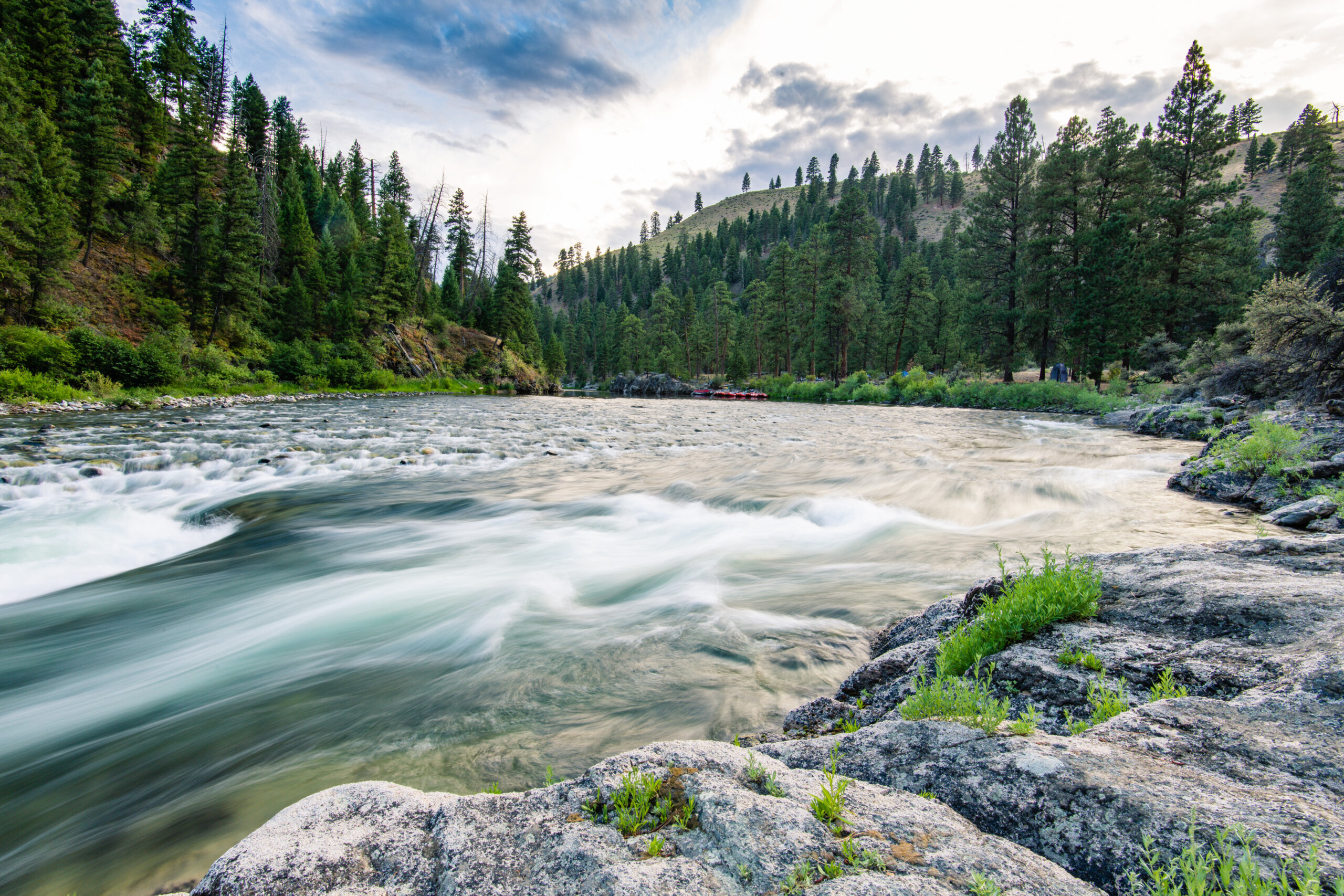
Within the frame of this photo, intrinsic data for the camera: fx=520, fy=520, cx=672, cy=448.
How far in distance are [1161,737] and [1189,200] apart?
130 ft

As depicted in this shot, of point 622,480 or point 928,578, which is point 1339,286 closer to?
point 928,578

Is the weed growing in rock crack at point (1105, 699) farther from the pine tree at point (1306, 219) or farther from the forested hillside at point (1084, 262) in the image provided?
the pine tree at point (1306, 219)

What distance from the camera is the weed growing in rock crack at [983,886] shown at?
3.91ft

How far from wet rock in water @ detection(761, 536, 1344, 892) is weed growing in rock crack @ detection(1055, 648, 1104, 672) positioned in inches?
1.4

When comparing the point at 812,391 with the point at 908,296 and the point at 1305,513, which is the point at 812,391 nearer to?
the point at 908,296

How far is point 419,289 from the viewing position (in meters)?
58.3

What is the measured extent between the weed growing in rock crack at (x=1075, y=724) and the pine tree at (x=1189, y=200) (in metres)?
37.0

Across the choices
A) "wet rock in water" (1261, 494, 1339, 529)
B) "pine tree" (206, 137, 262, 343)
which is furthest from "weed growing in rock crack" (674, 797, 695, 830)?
"pine tree" (206, 137, 262, 343)

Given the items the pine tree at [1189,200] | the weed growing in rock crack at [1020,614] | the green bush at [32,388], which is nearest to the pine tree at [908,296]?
the pine tree at [1189,200]

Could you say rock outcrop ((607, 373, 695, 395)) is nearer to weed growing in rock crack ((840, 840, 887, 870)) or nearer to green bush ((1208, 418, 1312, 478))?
green bush ((1208, 418, 1312, 478))

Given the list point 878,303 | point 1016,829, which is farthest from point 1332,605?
point 878,303

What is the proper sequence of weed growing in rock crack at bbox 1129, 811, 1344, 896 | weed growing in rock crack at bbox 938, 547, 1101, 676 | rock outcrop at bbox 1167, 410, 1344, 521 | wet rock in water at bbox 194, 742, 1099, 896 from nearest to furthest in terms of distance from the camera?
weed growing in rock crack at bbox 1129, 811, 1344, 896, wet rock in water at bbox 194, 742, 1099, 896, weed growing in rock crack at bbox 938, 547, 1101, 676, rock outcrop at bbox 1167, 410, 1344, 521

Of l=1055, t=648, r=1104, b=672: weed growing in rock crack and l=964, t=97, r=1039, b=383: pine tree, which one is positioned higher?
l=964, t=97, r=1039, b=383: pine tree

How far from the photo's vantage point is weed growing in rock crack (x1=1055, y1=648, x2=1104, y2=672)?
255 centimetres
